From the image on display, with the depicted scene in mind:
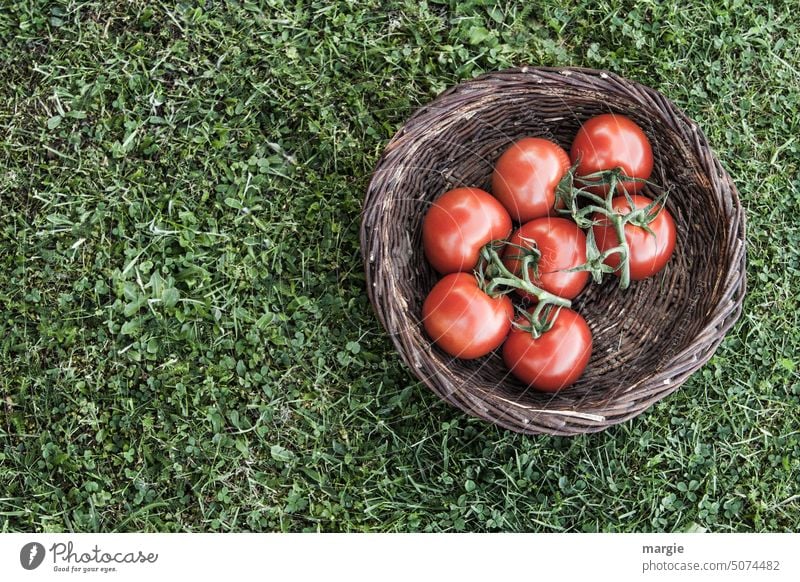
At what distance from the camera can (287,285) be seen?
6.46 feet

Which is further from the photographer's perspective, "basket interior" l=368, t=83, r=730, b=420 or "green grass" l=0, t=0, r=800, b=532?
"green grass" l=0, t=0, r=800, b=532

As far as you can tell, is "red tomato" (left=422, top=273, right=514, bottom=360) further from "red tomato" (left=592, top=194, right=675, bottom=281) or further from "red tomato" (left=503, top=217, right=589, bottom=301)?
"red tomato" (left=592, top=194, right=675, bottom=281)

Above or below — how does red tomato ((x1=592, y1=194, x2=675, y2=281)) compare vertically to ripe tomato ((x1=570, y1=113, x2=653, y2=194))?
below

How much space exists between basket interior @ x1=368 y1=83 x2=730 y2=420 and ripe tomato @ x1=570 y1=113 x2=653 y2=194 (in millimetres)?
58

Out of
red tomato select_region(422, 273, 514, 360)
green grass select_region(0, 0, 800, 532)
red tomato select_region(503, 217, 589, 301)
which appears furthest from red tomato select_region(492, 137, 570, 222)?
green grass select_region(0, 0, 800, 532)

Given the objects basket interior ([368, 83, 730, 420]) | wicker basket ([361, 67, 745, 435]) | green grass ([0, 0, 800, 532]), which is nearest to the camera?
wicker basket ([361, 67, 745, 435])

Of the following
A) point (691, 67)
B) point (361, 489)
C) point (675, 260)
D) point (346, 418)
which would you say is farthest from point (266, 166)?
point (691, 67)

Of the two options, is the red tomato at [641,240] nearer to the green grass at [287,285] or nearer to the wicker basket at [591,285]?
the wicker basket at [591,285]

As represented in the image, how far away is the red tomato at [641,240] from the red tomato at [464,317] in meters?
0.27

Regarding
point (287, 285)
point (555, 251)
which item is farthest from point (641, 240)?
point (287, 285)

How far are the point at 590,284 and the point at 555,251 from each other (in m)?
0.21

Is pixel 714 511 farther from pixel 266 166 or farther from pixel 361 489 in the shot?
pixel 266 166

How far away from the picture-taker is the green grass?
190cm

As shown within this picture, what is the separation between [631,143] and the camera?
5.78 ft
